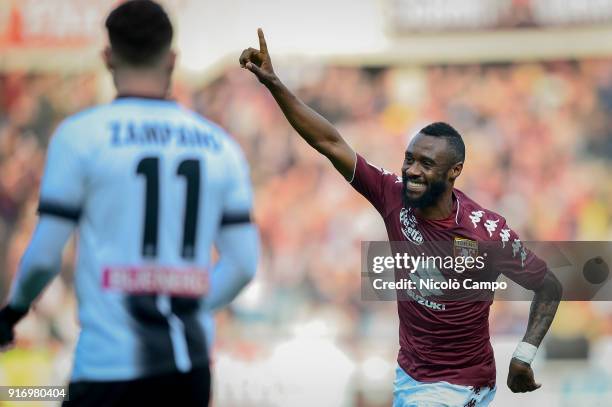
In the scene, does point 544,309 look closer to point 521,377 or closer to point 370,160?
point 521,377

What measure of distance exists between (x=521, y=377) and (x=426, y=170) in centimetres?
110

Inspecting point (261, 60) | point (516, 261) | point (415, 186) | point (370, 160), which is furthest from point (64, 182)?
point (370, 160)

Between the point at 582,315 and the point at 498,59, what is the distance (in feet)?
8.67

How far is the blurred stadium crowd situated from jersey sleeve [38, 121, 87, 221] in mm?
7378

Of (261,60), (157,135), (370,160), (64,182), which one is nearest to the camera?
(64,182)

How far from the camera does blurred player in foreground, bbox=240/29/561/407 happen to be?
5.25m

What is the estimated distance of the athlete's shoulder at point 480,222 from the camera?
5.37 meters

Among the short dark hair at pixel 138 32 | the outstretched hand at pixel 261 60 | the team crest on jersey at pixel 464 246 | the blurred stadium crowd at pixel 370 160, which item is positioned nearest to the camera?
the short dark hair at pixel 138 32

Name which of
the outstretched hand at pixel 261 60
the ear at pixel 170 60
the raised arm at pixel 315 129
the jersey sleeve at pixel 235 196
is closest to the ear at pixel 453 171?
the raised arm at pixel 315 129

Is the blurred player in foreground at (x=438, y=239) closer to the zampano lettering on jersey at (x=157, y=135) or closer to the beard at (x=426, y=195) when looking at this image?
the beard at (x=426, y=195)

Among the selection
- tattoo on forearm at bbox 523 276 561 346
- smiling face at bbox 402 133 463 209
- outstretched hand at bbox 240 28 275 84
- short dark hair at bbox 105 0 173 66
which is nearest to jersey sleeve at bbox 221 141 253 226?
short dark hair at bbox 105 0 173 66

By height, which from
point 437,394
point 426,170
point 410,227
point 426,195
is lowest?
point 437,394

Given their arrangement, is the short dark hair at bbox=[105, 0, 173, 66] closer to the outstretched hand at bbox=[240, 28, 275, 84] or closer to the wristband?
the outstretched hand at bbox=[240, 28, 275, 84]

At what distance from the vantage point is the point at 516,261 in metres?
5.41
